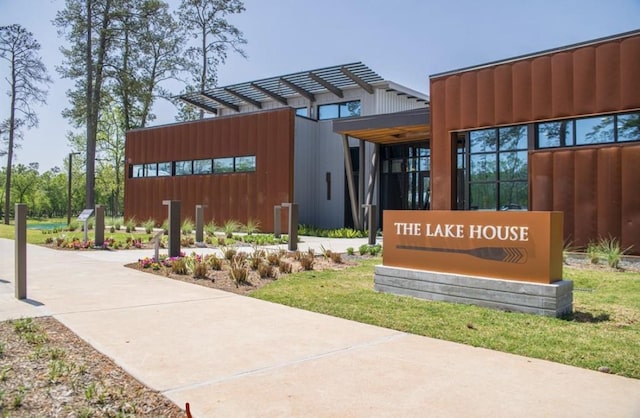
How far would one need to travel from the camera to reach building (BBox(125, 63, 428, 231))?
24.0 metres

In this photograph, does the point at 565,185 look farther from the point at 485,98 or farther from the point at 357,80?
the point at 357,80

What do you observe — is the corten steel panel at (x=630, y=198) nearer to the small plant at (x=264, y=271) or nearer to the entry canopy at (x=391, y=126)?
the entry canopy at (x=391, y=126)

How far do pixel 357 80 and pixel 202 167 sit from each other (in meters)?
9.75

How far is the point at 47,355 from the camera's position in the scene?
4418 mm

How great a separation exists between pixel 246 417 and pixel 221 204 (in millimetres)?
23256

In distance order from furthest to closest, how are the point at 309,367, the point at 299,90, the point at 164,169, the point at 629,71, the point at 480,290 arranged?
the point at 164,169
the point at 299,90
the point at 629,71
the point at 480,290
the point at 309,367

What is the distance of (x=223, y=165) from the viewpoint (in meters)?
26.3

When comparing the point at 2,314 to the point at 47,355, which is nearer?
the point at 47,355

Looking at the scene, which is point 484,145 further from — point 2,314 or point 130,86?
point 130,86

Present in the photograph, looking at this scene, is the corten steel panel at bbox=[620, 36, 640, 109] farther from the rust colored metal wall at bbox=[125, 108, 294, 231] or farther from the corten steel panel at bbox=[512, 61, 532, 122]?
the rust colored metal wall at bbox=[125, 108, 294, 231]

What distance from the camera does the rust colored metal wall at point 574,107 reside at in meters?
12.7

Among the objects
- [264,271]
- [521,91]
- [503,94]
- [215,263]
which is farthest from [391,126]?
[264,271]

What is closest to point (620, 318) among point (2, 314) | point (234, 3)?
point (2, 314)

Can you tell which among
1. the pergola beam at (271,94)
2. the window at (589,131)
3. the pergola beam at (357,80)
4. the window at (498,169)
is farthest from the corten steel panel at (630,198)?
the pergola beam at (271,94)
